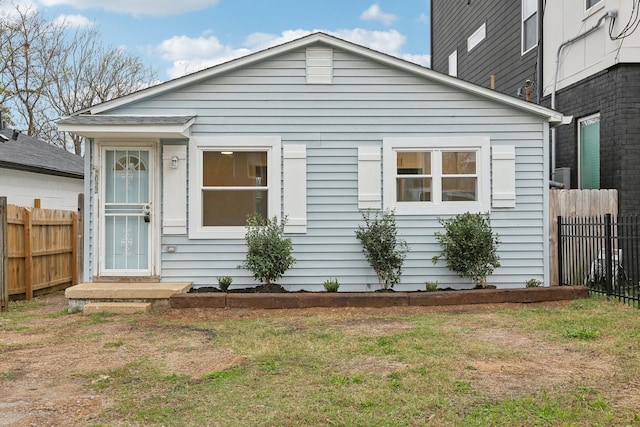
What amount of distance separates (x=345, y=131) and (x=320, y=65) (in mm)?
1072

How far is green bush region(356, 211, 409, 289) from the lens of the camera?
27.7 ft

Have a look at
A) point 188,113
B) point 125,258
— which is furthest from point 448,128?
point 125,258

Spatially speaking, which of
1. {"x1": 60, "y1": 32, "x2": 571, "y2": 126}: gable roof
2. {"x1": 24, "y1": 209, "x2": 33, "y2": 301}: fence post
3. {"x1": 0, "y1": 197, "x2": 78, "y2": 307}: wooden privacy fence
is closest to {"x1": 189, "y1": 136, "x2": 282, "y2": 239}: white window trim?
{"x1": 60, "y1": 32, "x2": 571, "y2": 126}: gable roof

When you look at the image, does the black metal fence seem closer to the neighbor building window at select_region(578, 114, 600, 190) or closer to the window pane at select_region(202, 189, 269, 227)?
the neighbor building window at select_region(578, 114, 600, 190)

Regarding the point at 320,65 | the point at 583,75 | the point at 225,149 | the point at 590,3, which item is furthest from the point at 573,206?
the point at 225,149

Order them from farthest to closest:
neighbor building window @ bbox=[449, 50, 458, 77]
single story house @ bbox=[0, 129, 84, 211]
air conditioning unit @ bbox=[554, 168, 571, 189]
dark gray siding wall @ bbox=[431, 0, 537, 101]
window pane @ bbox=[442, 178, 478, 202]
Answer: neighbor building window @ bbox=[449, 50, 458, 77], dark gray siding wall @ bbox=[431, 0, 537, 101], single story house @ bbox=[0, 129, 84, 211], air conditioning unit @ bbox=[554, 168, 571, 189], window pane @ bbox=[442, 178, 478, 202]

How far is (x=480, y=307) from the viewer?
8.00 m

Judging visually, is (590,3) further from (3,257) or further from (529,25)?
(3,257)

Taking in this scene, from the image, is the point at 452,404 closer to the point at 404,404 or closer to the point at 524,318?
the point at 404,404

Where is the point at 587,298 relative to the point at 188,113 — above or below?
below

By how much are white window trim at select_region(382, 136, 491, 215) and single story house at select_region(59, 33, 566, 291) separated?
22mm

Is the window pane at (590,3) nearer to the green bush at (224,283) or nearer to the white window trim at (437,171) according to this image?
the white window trim at (437,171)

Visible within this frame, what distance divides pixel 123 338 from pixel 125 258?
258 cm

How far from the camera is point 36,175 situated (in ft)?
45.5
